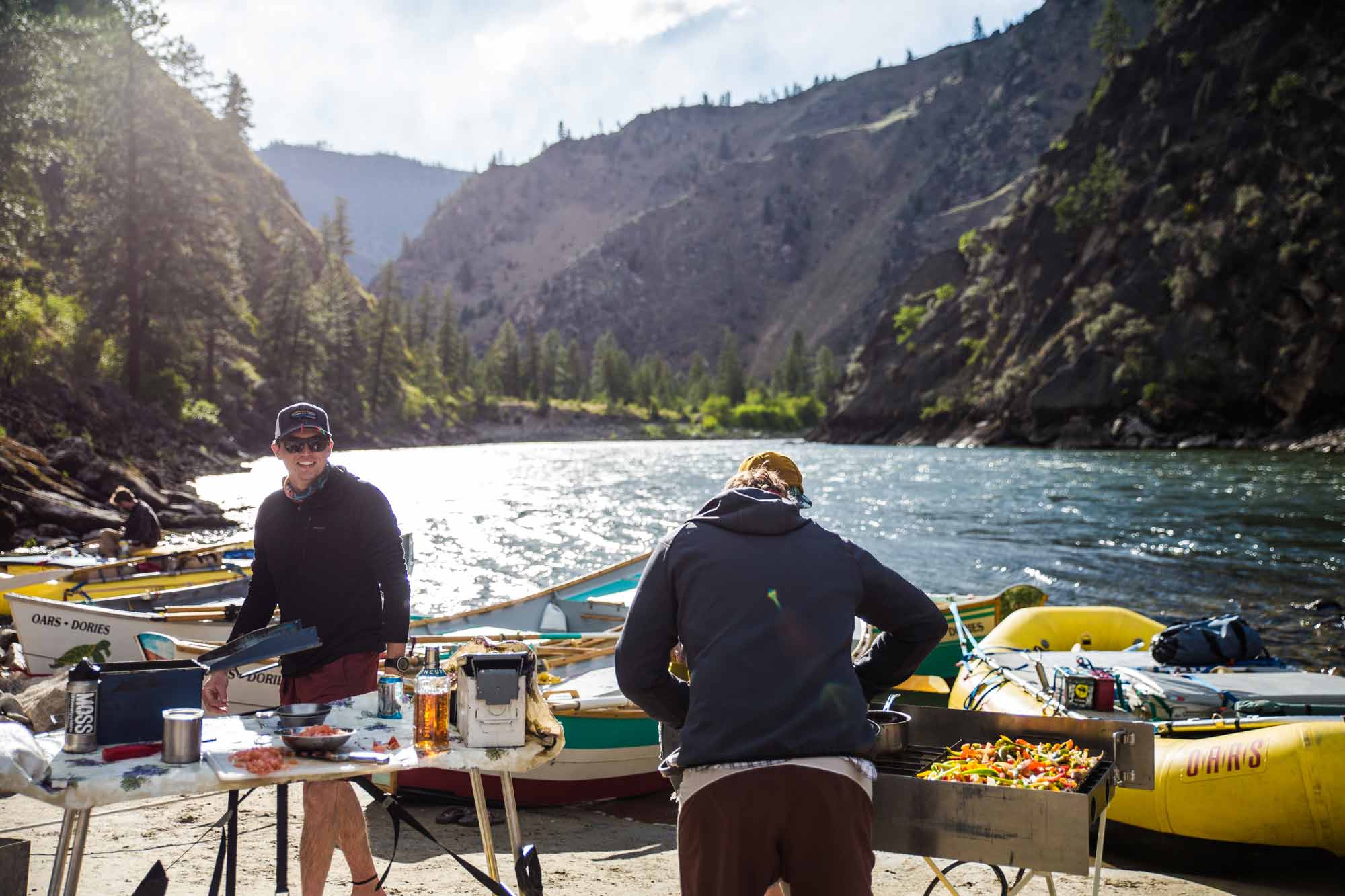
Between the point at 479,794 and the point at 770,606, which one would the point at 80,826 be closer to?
the point at 479,794

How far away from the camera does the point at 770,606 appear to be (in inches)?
126

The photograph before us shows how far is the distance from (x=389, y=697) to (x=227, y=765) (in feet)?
3.02

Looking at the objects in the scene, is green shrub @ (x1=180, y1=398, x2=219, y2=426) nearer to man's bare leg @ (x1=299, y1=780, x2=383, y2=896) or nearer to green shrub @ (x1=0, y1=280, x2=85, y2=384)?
green shrub @ (x1=0, y1=280, x2=85, y2=384)

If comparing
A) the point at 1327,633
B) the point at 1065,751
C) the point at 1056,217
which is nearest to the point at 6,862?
the point at 1065,751

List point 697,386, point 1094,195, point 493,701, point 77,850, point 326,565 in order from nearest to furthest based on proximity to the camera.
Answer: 1. point 77,850
2. point 493,701
3. point 326,565
4. point 1094,195
5. point 697,386

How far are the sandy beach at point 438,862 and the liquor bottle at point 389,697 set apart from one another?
219cm

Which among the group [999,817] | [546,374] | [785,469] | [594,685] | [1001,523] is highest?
[546,374]

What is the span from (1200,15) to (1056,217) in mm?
19739

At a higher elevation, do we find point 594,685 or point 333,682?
point 333,682

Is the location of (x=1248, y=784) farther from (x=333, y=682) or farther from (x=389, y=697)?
(x=333, y=682)

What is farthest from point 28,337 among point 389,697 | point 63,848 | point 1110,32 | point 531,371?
point 1110,32

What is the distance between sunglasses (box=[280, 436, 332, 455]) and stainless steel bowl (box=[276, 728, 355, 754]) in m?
1.52

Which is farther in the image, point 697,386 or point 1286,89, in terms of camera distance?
point 697,386

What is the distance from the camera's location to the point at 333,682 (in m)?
5.07
